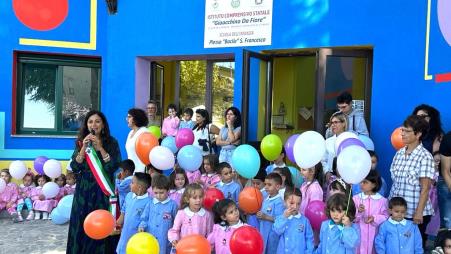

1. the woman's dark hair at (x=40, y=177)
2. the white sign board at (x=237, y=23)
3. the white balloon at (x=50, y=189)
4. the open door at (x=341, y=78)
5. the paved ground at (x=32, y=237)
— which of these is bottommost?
the paved ground at (x=32, y=237)

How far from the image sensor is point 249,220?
4562 millimetres

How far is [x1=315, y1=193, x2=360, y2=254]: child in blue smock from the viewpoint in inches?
134

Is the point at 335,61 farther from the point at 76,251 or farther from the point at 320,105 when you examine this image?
the point at 76,251

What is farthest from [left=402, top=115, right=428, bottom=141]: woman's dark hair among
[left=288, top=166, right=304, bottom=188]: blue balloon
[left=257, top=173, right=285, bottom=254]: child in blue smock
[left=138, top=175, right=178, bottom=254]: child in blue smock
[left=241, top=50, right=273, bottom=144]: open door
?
[left=241, top=50, right=273, bottom=144]: open door

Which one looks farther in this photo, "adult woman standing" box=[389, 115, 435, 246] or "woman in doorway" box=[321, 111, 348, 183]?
"woman in doorway" box=[321, 111, 348, 183]

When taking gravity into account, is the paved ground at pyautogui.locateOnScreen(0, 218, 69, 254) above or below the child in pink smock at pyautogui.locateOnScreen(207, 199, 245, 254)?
below

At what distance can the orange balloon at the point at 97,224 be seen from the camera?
12.6 ft

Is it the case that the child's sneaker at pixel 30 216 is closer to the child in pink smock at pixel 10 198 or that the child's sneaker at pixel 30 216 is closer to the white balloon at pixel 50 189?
the child in pink smock at pixel 10 198

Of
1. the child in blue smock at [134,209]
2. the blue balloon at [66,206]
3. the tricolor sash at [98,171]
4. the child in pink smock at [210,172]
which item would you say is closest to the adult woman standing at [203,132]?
the child in pink smock at [210,172]

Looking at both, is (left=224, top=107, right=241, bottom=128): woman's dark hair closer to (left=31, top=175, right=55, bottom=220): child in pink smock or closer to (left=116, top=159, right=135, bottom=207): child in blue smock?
(left=116, top=159, right=135, bottom=207): child in blue smock

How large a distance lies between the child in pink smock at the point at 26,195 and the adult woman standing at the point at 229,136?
10.3 ft

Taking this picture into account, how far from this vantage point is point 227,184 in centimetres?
487

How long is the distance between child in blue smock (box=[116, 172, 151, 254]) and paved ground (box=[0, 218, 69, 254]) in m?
1.37

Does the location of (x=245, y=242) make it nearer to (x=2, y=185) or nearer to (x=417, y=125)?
(x=417, y=125)
